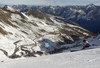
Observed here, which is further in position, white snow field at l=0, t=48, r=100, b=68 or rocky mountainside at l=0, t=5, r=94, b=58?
rocky mountainside at l=0, t=5, r=94, b=58

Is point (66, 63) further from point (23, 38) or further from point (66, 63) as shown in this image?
point (23, 38)

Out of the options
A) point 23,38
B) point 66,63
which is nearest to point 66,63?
point 66,63

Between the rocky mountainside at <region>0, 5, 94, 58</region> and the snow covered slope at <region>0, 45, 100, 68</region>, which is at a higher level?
the snow covered slope at <region>0, 45, 100, 68</region>

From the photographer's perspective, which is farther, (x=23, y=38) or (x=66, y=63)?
(x=23, y=38)

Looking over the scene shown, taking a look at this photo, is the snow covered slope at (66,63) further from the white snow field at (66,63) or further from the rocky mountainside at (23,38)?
the rocky mountainside at (23,38)

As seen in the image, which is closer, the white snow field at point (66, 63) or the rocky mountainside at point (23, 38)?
the white snow field at point (66, 63)

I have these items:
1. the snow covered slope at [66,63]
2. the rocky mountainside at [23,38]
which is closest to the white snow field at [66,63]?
the snow covered slope at [66,63]

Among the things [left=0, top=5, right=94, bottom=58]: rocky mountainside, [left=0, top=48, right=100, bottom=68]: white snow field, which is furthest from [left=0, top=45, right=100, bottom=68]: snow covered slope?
[left=0, top=5, right=94, bottom=58]: rocky mountainside

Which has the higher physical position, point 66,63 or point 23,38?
point 66,63

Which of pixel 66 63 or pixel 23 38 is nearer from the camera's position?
pixel 66 63

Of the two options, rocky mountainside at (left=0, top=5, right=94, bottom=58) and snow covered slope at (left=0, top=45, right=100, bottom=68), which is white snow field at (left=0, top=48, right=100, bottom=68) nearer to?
snow covered slope at (left=0, top=45, right=100, bottom=68)

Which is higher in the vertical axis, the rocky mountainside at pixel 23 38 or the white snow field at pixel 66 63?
the white snow field at pixel 66 63

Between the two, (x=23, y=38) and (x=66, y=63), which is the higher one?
(x=66, y=63)
